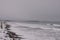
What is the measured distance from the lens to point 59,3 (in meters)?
1.07

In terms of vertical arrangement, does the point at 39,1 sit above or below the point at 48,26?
above

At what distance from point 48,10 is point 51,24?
18 cm

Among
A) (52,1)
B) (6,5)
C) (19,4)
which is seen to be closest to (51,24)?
(52,1)

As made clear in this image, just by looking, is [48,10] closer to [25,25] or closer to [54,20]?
[54,20]

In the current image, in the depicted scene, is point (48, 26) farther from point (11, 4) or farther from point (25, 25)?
point (11, 4)

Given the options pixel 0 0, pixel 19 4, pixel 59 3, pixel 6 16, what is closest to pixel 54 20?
pixel 59 3

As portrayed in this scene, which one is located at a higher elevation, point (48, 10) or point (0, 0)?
point (0, 0)

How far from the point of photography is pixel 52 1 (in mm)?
1061

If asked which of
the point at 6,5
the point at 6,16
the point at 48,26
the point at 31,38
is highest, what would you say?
the point at 6,5

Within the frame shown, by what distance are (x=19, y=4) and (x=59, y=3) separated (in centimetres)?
49

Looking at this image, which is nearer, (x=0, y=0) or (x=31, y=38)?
(x=31, y=38)

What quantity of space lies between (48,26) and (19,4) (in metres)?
0.43

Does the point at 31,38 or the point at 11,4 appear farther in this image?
the point at 11,4

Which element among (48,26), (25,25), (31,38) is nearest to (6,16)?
(25,25)
